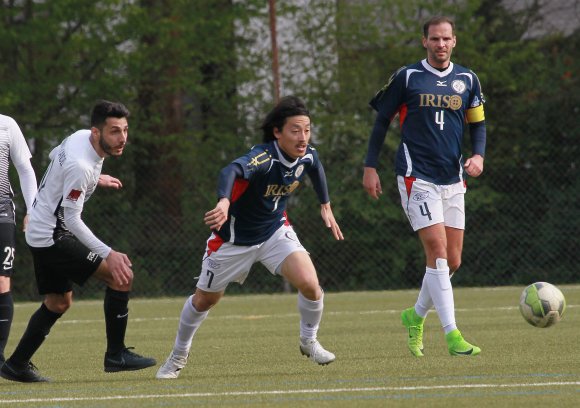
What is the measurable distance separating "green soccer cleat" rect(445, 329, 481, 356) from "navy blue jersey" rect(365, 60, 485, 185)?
43.1 inches

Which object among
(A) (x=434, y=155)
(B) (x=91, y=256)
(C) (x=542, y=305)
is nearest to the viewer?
(B) (x=91, y=256)

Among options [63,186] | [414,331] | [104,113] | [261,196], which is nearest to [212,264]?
[261,196]

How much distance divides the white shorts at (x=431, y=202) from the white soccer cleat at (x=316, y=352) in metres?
1.20

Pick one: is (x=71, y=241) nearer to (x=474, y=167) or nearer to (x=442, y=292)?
(x=442, y=292)

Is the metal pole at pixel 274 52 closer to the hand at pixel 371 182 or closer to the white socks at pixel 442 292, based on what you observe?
the hand at pixel 371 182

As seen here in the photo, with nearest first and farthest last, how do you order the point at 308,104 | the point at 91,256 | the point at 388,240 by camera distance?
the point at 91,256, the point at 388,240, the point at 308,104

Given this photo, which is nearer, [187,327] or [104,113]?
[104,113]

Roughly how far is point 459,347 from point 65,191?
2.69 meters

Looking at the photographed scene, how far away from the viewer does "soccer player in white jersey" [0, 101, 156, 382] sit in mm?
7309

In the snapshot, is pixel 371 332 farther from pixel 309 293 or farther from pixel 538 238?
pixel 538 238

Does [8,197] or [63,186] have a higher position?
[63,186]

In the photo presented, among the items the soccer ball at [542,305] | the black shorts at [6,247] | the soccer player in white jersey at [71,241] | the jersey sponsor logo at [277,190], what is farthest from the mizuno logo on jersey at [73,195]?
the soccer ball at [542,305]

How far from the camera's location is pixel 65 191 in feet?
23.9

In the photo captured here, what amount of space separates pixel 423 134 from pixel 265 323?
14.5ft
